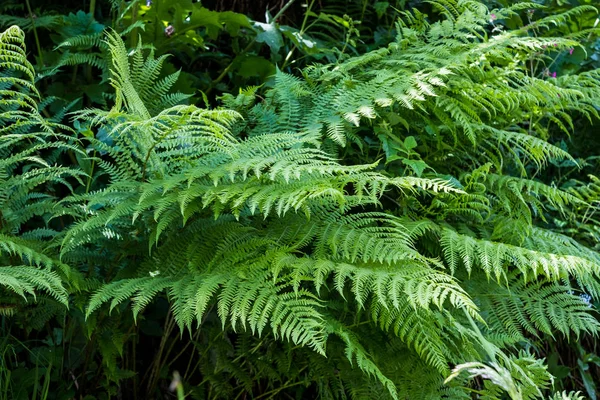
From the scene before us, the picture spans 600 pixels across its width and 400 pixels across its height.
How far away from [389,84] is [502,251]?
1.67 feet

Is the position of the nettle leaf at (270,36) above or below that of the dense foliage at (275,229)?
above

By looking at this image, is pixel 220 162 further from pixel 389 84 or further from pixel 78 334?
pixel 78 334

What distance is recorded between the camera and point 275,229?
1494mm

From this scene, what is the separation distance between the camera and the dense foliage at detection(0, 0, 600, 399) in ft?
4.46

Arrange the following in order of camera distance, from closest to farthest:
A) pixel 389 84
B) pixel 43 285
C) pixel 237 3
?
pixel 43 285, pixel 389 84, pixel 237 3

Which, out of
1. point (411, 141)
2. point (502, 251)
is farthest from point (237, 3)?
point (502, 251)

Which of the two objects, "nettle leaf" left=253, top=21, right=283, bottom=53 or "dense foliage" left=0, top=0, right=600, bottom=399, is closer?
"dense foliage" left=0, top=0, right=600, bottom=399

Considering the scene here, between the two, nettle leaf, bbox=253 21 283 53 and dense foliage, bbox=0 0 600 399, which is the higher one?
nettle leaf, bbox=253 21 283 53

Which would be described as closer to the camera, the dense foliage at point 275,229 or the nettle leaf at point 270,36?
the dense foliage at point 275,229

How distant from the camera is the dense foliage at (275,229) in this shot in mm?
1358

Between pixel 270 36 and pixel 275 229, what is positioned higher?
pixel 270 36

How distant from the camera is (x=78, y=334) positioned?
178cm

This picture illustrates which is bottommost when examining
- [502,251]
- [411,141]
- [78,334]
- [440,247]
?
[78,334]

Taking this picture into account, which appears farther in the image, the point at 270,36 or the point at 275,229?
the point at 270,36
